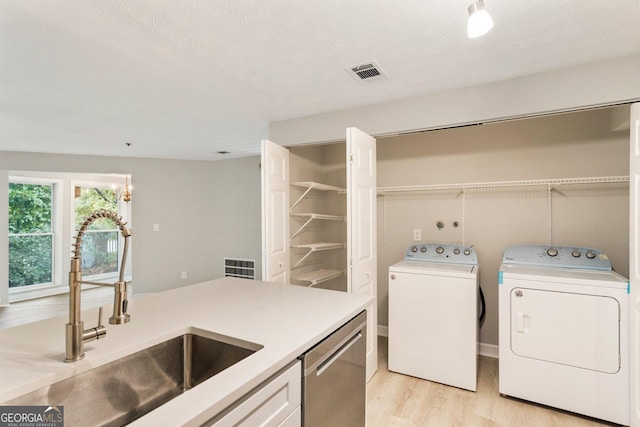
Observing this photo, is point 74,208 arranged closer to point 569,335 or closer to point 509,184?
point 509,184

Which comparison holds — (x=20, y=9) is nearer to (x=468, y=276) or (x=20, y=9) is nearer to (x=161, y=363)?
(x=161, y=363)

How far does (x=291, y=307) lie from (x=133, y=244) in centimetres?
477

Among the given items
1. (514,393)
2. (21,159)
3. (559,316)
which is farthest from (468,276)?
(21,159)

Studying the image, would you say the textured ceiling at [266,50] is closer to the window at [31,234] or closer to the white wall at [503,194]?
the white wall at [503,194]

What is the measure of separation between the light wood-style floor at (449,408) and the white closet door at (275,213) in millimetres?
1247

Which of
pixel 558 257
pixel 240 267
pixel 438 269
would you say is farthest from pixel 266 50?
pixel 240 267

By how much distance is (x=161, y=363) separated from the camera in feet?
3.78

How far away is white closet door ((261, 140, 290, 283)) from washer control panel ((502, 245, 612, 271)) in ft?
6.33

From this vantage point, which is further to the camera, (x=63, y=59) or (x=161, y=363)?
(x=63, y=59)

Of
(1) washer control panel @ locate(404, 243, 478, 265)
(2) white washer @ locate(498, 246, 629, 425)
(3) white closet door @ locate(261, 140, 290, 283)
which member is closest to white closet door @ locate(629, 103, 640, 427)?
(2) white washer @ locate(498, 246, 629, 425)

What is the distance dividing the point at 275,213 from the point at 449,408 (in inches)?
79.3

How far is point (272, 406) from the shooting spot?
0.98 meters

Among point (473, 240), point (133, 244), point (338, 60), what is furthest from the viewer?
point (133, 244)

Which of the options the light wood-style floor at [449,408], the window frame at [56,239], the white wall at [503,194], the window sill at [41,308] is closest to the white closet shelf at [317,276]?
the white wall at [503,194]
